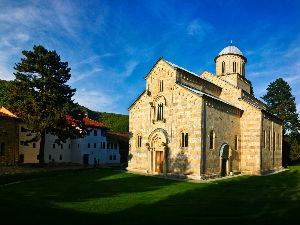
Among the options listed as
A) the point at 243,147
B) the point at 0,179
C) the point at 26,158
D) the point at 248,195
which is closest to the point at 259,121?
the point at 243,147

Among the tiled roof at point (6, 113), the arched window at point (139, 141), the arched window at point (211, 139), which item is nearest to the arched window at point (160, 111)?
the arched window at point (139, 141)

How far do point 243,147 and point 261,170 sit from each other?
3539 mm

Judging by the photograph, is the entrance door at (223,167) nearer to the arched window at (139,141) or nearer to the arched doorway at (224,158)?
the arched doorway at (224,158)

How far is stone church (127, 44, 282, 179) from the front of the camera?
1141 inches

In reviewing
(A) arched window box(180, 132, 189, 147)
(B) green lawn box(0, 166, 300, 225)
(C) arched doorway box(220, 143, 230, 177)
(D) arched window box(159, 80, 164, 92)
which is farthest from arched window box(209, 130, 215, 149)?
(D) arched window box(159, 80, 164, 92)

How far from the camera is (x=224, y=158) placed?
3203 centimetres

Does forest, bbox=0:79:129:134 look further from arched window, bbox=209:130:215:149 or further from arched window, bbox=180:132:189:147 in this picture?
arched window, bbox=209:130:215:149

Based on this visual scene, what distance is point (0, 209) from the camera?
43.7 feet

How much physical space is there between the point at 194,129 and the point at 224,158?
21.0 ft

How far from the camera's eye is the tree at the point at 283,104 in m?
57.6

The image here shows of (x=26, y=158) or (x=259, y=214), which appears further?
(x=26, y=158)

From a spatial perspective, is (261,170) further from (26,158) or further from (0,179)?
(26,158)

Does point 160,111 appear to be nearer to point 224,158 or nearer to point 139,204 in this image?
point 224,158

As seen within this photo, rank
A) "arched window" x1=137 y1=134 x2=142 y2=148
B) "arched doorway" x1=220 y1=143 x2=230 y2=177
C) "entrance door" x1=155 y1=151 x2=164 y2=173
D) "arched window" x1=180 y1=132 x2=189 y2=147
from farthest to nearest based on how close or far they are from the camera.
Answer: "arched window" x1=137 y1=134 x2=142 y2=148, "entrance door" x1=155 y1=151 x2=164 y2=173, "arched doorway" x1=220 y1=143 x2=230 y2=177, "arched window" x1=180 y1=132 x2=189 y2=147
